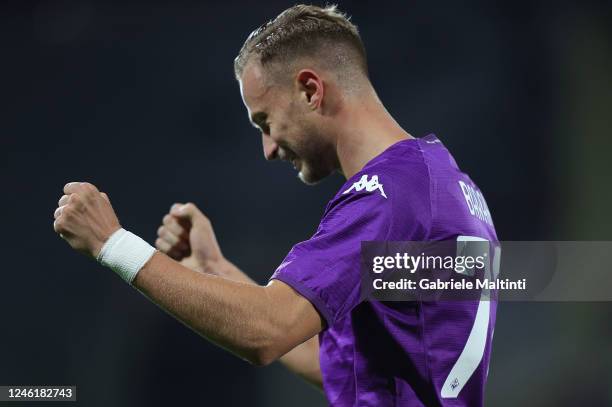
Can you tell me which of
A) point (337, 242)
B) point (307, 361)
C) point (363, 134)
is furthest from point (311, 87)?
point (307, 361)

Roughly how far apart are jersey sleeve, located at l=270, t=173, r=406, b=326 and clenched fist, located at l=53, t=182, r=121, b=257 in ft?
1.52

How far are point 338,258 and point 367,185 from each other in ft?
0.71

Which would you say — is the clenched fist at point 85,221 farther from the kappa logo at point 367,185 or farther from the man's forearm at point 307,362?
the man's forearm at point 307,362

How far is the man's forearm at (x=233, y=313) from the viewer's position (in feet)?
5.93

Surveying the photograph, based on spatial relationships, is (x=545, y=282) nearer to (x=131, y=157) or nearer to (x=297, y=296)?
(x=297, y=296)

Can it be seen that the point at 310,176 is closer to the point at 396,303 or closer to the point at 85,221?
the point at 396,303

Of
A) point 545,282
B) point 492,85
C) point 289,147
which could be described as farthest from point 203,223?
point 492,85

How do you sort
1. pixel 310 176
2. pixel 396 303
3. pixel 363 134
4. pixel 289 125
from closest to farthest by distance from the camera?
pixel 396 303, pixel 363 134, pixel 289 125, pixel 310 176

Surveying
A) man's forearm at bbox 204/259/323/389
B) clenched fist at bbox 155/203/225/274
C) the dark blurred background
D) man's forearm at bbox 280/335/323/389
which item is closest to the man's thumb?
clenched fist at bbox 155/203/225/274

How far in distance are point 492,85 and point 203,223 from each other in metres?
4.78

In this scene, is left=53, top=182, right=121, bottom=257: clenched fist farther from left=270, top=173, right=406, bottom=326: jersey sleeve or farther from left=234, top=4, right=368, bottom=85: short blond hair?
left=234, top=4, right=368, bottom=85: short blond hair

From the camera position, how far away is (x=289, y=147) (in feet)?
8.22

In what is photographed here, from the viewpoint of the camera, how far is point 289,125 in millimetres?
2475

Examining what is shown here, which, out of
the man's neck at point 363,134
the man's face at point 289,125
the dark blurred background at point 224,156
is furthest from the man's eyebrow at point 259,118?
the dark blurred background at point 224,156
